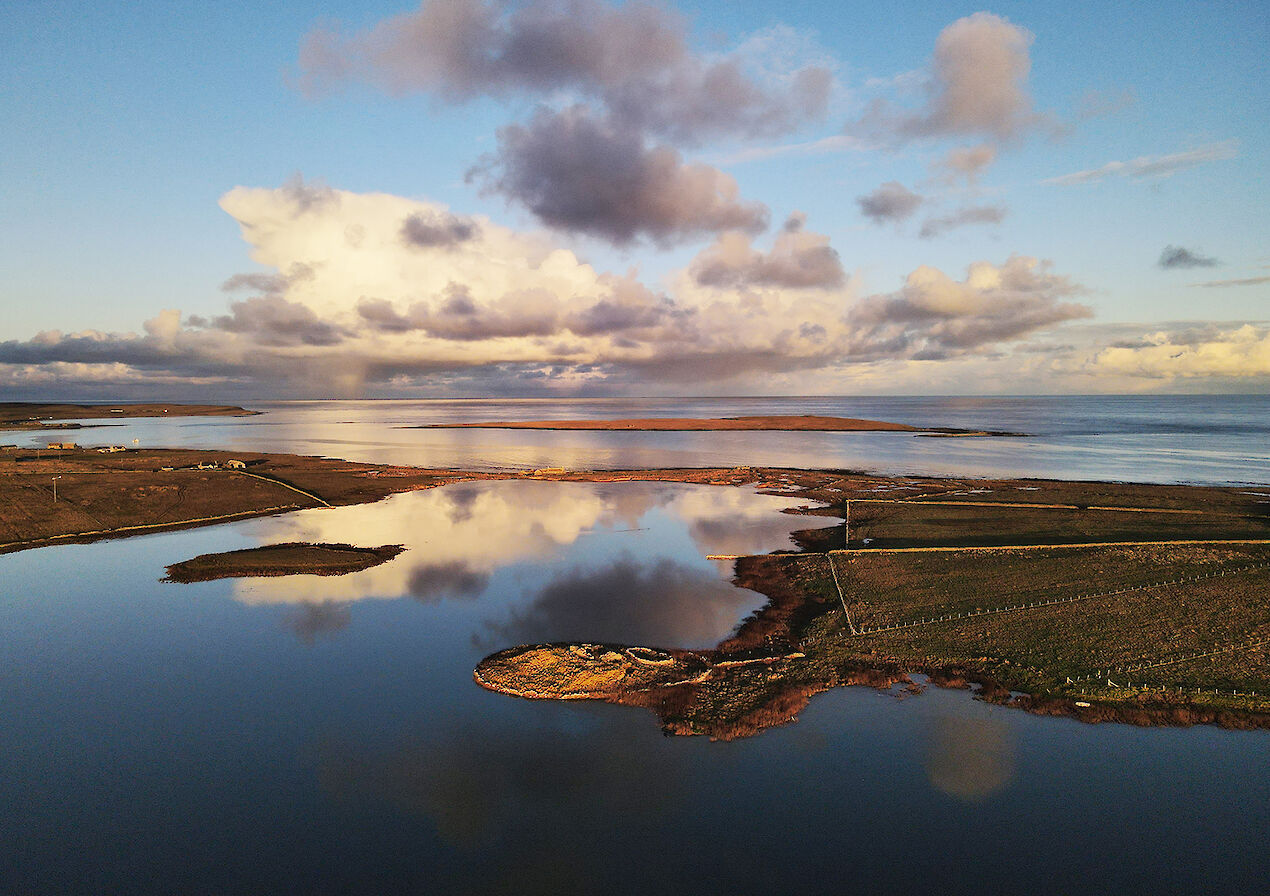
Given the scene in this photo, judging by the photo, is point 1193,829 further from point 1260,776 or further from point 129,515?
point 129,515

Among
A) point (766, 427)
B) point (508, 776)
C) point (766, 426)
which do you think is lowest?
point (508, 776)

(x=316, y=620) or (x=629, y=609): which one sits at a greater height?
(x=629, y=609)

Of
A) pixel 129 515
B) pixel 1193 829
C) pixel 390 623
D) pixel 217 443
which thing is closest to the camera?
pixel 1193 829

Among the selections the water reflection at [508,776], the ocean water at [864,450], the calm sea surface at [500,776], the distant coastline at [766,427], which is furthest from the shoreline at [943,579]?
the distant coastline at [766,427]

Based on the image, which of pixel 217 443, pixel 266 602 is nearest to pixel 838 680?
pixel 266 602

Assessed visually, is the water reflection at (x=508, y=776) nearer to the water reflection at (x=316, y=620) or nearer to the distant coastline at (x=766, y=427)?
the water reflection at (x=316, y=620)

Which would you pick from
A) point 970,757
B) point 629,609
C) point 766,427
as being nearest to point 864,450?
point 766,427

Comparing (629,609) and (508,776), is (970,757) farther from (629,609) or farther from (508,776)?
(629,609)

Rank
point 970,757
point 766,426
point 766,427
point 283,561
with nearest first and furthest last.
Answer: point 970,757, point 283,561, point 766,427, point 766,426

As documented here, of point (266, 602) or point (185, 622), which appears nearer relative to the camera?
point (185, 622)
